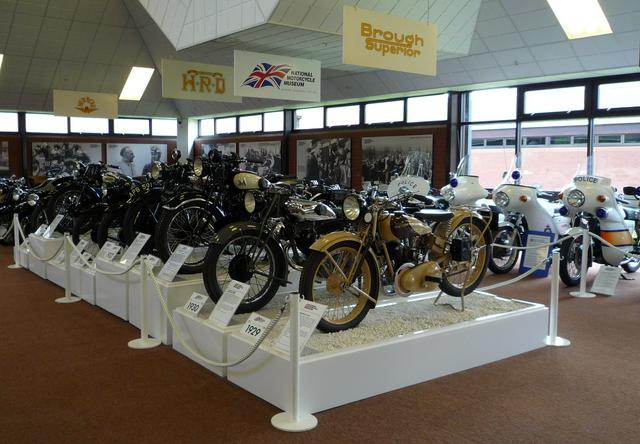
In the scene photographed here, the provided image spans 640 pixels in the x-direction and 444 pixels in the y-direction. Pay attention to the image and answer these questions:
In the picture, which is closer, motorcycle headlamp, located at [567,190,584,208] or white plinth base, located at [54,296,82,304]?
white plinth base, located at [54,296,82,304]

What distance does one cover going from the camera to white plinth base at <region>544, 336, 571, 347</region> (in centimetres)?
452

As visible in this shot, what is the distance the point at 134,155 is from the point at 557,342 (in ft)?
50.4

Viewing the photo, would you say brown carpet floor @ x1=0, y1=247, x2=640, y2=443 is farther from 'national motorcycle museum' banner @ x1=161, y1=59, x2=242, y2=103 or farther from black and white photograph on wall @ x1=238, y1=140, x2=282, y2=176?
black and white photograph on wall @ x1=238, y1=140, x2=282, y2=176

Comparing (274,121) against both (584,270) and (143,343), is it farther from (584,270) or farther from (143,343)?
(143,343)

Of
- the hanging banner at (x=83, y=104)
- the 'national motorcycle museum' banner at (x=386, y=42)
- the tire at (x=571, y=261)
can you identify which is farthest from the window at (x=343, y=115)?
the tire at (x=571, y=261)

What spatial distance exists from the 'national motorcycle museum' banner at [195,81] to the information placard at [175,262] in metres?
4.92

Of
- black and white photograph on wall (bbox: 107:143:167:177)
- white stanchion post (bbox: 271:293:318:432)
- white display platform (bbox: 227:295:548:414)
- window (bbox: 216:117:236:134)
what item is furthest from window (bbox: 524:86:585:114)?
black and white photograph on wall (bbox: 107:143:167:177)

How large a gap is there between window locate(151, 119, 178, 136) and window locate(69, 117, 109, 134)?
1372 millimetres

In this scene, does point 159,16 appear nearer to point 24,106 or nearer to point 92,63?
point 92,63

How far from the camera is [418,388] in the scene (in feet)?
11.9

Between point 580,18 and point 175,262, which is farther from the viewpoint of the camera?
point 580,18

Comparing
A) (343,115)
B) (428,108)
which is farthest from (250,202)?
(343,115)

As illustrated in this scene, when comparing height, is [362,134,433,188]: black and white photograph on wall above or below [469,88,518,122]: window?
below

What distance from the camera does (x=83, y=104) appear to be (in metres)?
13.2
